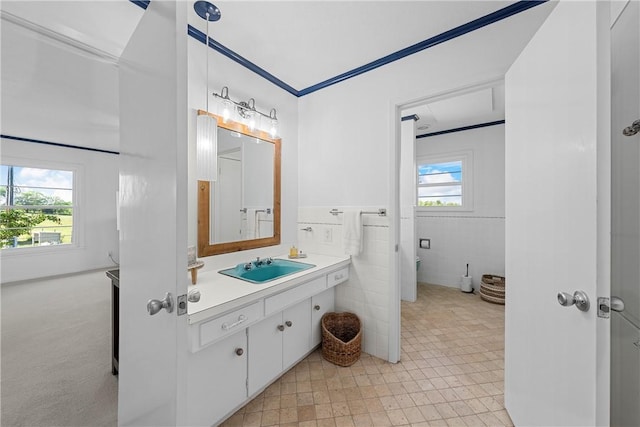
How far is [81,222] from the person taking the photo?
15.6ft

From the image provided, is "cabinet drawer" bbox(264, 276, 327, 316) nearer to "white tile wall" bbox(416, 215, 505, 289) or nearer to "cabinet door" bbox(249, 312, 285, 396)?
"cabinet door" bbox(249, 312, 285, 396)

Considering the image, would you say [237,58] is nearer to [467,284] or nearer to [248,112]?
[248,112]

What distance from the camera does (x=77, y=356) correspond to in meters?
2.01

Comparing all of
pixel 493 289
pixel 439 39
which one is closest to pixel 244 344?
pixel 439 39

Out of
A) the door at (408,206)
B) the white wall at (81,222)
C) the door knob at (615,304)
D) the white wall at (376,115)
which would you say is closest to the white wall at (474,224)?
the door at (408,206)

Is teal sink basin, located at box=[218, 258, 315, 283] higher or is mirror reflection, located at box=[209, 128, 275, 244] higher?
mirror reflection, located at box=[209, 128, 275, 244]

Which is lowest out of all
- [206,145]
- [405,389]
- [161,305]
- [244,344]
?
[405,389]

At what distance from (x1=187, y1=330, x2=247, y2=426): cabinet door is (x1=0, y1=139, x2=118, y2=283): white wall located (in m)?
Result: 5.37

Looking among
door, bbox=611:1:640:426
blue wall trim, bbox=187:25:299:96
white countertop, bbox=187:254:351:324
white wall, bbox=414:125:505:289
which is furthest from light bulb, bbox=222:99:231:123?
white wall, bbox=414:125:505:289

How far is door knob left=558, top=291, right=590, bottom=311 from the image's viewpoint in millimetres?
785

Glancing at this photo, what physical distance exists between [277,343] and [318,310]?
482 mm

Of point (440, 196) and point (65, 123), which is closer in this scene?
point (65, 123)

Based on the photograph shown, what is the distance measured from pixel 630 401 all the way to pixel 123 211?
7.65 ft

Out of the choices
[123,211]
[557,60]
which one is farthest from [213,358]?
[557,60]
